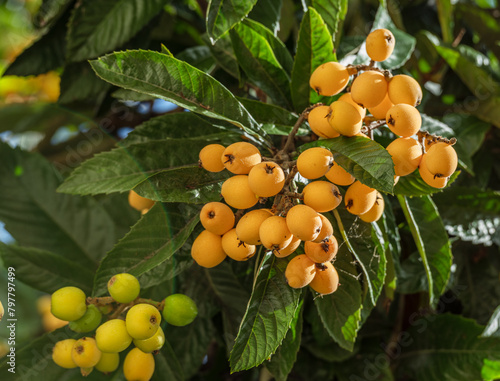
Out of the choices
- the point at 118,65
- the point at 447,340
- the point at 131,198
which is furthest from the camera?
the point at 447,340

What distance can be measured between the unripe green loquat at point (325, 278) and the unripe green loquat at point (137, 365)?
330 millimetres

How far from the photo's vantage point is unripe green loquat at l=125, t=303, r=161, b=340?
2.67ft

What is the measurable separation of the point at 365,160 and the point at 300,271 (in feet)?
0.65

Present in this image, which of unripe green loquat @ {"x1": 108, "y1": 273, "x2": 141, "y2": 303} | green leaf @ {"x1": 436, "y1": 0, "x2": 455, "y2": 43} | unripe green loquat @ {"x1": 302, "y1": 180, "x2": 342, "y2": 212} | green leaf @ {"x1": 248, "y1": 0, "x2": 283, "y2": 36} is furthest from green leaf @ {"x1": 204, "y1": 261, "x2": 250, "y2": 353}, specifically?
green leaf @ {"x1": 436, "y1": 0, "x2": 455, "y2": 43}

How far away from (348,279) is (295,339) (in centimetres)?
17

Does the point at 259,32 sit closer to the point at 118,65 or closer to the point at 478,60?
the point at 118,65

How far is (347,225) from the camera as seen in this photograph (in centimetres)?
95

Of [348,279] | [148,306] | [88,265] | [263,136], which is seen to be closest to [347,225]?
[348,279]

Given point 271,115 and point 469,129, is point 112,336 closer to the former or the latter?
point 271,115

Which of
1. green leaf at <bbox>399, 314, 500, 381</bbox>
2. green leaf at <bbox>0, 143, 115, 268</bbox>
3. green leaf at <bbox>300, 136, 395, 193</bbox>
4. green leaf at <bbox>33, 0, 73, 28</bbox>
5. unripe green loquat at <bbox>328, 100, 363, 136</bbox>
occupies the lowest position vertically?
green leaf at <bbox>399, 314, 500, 381</bbox>

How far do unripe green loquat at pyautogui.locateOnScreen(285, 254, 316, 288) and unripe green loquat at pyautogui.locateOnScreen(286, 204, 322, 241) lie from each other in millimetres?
78

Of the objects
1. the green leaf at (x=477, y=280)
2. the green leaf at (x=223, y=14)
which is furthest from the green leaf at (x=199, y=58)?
the green leaf at (x=477, y=280)

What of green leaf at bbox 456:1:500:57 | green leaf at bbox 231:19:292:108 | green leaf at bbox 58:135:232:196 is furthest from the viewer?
green leaf at bbox 456:1:500:57

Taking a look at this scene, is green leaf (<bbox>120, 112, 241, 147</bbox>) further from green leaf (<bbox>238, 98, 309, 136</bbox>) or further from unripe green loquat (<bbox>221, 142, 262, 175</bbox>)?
unripe green loquat (<bbox>221, 142, 262, 175</bbox>)
